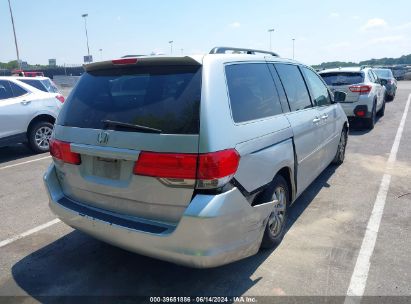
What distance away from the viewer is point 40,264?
11.3ft

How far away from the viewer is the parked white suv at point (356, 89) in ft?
30.7

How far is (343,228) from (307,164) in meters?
0.81

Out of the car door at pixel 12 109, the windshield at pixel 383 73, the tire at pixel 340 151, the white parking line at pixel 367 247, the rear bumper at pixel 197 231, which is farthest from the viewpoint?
the windshield at pixel 383 73

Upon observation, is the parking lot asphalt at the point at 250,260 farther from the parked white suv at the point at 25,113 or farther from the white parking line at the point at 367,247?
the parked white suv at the point at 25,113

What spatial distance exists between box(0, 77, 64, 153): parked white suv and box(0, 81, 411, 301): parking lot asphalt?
9.20 ft

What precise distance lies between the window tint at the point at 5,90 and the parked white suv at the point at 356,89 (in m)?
7.56

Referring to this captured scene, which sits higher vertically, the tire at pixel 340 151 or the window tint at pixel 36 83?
the window tint at pixel 36 83

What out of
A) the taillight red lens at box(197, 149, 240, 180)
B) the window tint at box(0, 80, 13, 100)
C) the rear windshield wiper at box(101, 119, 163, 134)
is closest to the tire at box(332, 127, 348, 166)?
the taillight red lens at box(197, 149, 240, 180)

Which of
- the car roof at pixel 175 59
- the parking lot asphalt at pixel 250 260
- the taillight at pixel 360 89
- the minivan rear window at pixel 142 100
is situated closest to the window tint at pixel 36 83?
the parking lot asphalt at pixel 250 260

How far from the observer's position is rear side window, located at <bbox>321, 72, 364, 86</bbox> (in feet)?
31.5

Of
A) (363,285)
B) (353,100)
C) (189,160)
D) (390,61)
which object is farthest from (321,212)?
(390,61)

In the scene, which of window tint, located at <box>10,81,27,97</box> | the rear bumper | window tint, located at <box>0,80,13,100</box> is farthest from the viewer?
window tint, located at <box>10,81,27,97</box>

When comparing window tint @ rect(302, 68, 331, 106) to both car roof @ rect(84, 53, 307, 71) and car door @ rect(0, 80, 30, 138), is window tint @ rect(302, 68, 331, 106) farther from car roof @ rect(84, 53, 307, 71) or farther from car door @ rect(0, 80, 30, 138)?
car door @ rect(0, 80, 30, 138)

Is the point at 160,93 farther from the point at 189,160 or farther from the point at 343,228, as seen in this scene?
the point at 343,228
